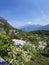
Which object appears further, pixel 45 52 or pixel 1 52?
pixel 45 52

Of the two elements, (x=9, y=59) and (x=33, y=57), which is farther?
(x=33, y=57)

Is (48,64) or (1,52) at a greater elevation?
(1,52)

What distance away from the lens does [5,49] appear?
38.5ft

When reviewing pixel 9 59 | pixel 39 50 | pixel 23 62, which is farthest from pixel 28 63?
pixel 39 50

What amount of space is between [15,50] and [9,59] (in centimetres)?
70

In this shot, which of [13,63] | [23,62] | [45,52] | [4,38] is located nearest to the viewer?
[13,63]

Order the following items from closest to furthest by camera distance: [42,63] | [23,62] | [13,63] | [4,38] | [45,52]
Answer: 1. [13,63]
2. [23,62]
3. [4,38]
4. [42,63]
5. [45,52]

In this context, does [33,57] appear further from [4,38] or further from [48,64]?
[4,38]

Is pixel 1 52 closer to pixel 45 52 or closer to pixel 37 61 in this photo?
pixel 37 61

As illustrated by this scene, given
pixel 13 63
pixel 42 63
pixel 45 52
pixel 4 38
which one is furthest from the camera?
pixel 45 52

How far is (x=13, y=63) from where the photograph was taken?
11.2m

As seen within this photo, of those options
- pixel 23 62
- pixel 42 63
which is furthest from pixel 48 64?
pixel 23 62

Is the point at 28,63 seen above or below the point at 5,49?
below

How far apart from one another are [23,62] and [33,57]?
2.71 meters
